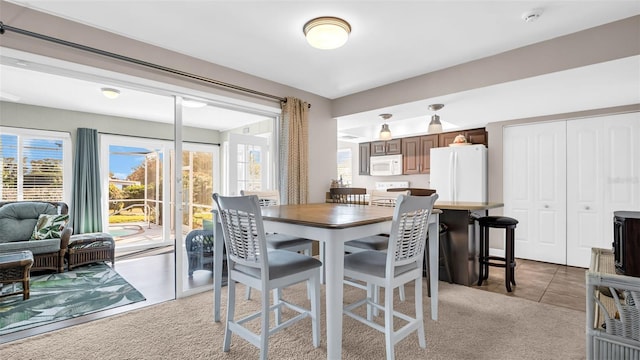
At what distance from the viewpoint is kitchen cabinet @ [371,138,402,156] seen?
232 inches

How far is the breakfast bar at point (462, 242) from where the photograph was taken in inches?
120

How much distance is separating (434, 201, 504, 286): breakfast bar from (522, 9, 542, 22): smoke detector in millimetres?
1689

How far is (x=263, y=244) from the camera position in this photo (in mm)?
1600

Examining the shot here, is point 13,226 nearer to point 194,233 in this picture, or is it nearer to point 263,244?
point 194,233

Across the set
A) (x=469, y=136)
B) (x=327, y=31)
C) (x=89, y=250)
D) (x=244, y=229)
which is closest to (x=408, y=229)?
(x=244, y=229)

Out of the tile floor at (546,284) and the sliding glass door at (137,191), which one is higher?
the sliding glass door at (137,191)

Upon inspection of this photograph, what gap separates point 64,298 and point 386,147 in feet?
17.7

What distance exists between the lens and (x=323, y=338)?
1.98 metres

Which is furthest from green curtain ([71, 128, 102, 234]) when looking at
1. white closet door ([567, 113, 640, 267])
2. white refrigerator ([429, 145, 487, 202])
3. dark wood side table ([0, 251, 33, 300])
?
white closet door ([567, 113, 640, 267])

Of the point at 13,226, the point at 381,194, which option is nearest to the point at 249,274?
the point at 381,194

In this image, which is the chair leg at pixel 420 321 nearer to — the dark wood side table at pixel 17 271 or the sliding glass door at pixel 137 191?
the dark wood side table at pixel 17 271

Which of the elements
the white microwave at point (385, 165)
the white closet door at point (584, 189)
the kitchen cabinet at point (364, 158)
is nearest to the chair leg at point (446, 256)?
the white closet door at point (584, 189)

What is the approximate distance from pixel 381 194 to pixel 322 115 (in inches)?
67.6

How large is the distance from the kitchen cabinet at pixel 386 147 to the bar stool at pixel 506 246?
2833 mm
